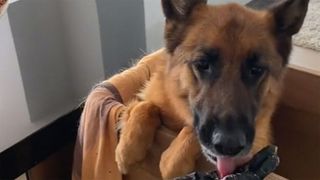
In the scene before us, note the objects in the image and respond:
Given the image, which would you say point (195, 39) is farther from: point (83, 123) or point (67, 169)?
point (67, 169)

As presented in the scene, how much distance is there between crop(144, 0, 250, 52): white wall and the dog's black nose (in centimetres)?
98

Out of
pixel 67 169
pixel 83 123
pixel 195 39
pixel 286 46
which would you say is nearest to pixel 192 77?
pixel 195 39

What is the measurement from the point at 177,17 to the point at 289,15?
9.2 inches

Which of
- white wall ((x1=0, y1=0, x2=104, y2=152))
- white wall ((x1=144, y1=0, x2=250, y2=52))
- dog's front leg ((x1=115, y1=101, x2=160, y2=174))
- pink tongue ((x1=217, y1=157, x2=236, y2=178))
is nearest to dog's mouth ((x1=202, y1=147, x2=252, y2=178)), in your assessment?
pink tongue ((x1=217, y1=157, x2=236, y2=178))

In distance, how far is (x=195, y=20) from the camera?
1.09m

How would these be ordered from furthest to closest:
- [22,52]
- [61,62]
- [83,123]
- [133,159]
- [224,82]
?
[61,62] < [22,52] < [83,123] < [133,159] < [224,82]

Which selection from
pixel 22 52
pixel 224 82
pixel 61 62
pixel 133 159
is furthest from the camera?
pixel 61 62

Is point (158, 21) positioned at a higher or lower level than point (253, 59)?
lower

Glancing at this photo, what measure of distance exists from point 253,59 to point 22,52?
0.93 metres

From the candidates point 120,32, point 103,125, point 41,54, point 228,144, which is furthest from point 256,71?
point 41,54

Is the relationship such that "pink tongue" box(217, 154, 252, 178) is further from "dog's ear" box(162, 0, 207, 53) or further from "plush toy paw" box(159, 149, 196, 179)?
"dog's ear" box(162, 0, 207, 53)

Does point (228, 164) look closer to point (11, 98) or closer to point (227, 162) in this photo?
point (227, 162)

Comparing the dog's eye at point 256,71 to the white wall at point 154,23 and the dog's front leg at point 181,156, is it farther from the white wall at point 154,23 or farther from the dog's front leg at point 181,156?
the white wall at point 154,23

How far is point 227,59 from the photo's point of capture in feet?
3.32
